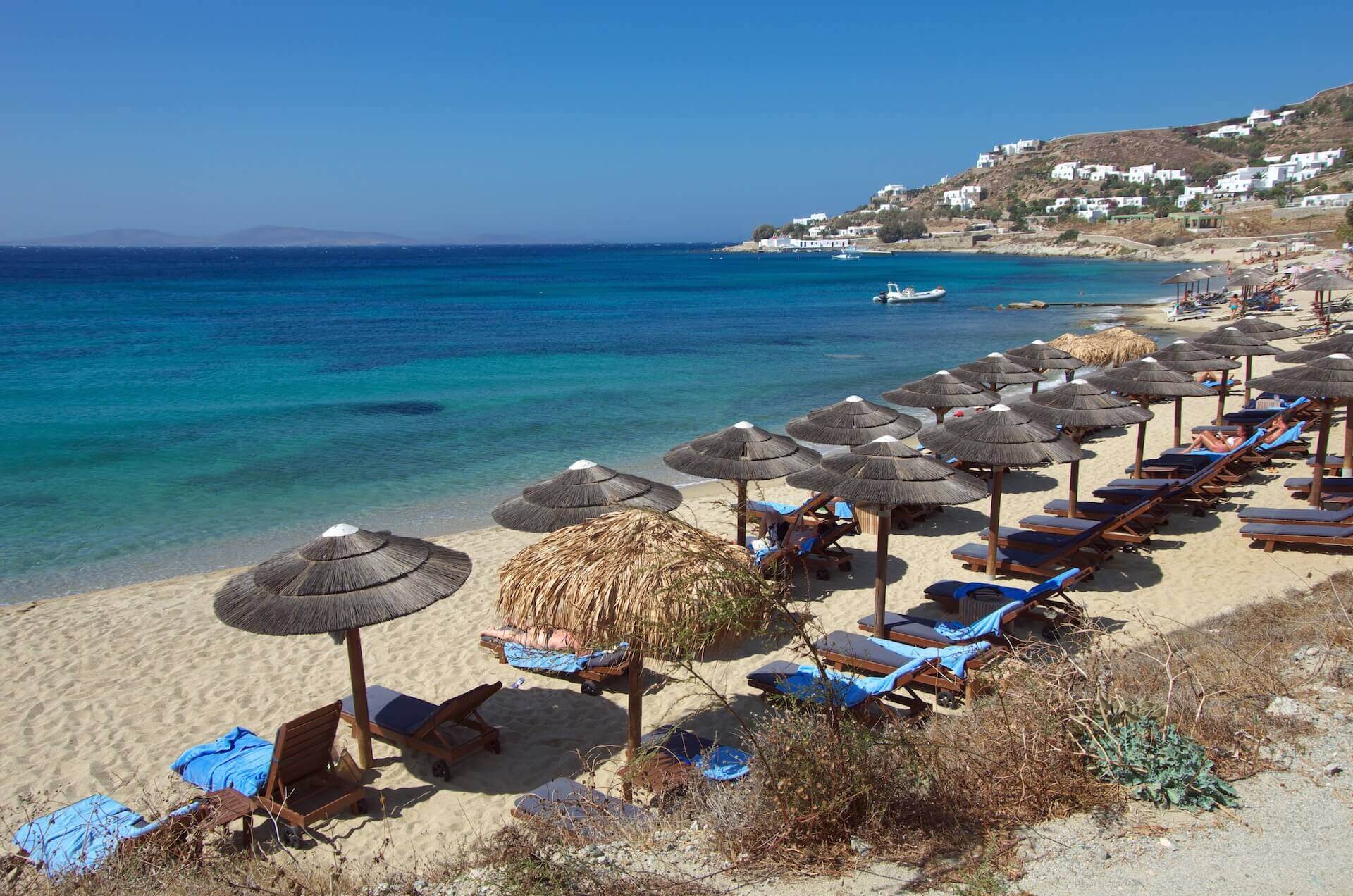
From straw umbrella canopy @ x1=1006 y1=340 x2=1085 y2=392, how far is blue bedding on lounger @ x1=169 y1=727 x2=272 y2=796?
45.6 ft

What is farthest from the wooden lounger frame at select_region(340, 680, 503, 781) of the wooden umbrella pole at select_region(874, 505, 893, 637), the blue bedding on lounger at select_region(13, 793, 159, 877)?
the wooden umbrella pole at select_region(874, 505, 893, 637)

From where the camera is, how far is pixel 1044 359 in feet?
52.4

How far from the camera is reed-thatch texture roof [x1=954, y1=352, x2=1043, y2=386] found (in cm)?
1477

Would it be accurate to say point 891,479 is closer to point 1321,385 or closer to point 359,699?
point 359,699

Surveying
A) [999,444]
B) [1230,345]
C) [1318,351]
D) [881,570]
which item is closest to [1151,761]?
[881,570]

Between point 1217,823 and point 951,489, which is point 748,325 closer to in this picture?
point 951,489

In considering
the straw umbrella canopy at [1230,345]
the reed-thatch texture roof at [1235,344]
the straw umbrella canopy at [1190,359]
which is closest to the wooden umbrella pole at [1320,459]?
the straw umbrella canopy at [1190,359]

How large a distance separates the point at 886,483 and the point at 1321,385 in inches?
253

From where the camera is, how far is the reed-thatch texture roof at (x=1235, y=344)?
15.3 meters

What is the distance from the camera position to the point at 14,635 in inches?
360

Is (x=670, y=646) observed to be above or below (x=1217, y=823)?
above

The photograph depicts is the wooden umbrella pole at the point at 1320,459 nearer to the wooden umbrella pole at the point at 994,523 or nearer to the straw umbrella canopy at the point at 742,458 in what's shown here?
the wooden umbrella pole at the point at 994,523

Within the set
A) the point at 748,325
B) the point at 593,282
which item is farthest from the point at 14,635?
the point at 593,282

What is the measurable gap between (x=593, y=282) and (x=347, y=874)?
266ft
